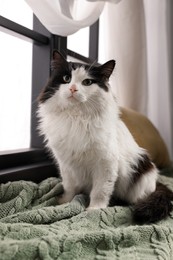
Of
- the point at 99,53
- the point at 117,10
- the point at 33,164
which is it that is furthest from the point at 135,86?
the point at 33,164

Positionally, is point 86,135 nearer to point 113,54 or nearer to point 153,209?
point 153,209

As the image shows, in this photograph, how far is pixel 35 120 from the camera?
5.83 ft

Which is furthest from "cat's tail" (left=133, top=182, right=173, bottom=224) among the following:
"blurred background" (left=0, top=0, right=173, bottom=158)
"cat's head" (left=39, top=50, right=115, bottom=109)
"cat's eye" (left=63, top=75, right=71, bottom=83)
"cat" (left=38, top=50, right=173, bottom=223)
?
"blurred background" (left=0, top=0, right=173, bottom=158)

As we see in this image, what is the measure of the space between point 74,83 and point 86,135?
0.21 m

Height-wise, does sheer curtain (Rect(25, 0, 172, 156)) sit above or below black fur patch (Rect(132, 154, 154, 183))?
above

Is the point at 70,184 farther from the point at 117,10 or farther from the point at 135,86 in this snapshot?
the point at 117,10

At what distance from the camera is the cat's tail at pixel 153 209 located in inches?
43.7

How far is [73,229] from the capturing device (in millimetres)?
974

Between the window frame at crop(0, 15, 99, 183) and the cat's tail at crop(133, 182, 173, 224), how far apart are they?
0.56 m

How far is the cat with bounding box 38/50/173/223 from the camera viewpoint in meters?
1.17

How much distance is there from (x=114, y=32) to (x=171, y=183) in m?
1.20

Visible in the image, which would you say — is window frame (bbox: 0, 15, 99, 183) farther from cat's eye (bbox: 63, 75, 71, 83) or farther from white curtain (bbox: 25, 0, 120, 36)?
cat's eye (bbox: 63, 75, 71, 83)

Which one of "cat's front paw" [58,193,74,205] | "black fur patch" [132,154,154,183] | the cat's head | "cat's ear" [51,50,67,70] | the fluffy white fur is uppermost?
"cat's ear" [51,50,67,70]

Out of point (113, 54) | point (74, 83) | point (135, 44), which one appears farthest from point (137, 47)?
point (74, 83)
